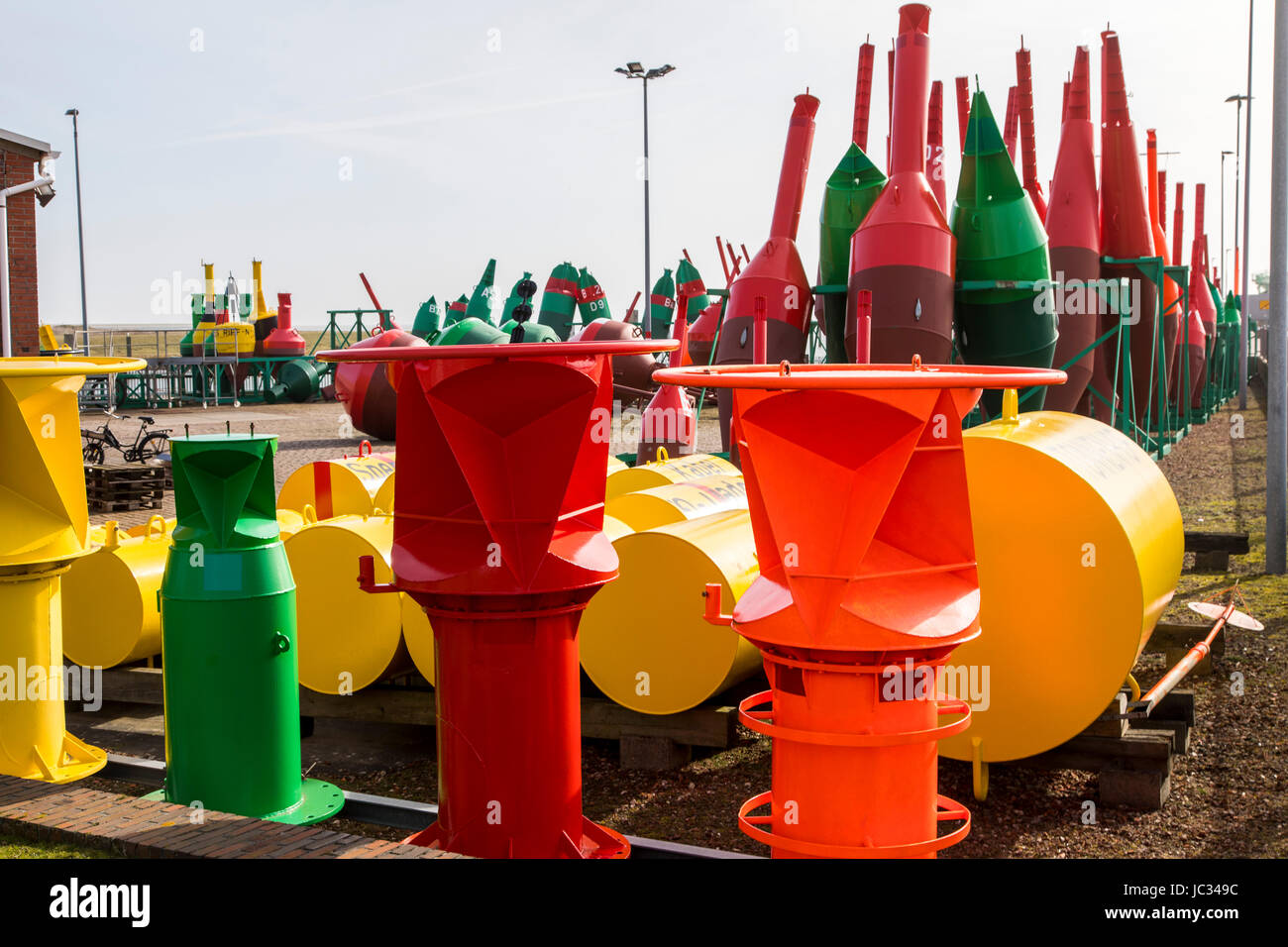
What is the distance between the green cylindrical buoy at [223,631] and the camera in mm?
5215

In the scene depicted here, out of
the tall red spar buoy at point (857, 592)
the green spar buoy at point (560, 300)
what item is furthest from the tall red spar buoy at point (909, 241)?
the green spar buoy at point (560, 300)

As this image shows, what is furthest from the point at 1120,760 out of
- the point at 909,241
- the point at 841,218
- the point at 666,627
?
the point at 841,218

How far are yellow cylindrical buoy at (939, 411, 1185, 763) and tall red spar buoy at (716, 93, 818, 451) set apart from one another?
8.32m

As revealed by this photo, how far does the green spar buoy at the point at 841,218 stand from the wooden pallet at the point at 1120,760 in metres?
8.73

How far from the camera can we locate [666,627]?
625 centimetres

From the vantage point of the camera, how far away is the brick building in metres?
21.3

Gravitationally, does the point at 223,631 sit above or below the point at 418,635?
above

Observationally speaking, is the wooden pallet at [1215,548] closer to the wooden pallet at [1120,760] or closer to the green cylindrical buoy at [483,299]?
the wooden pallet at [1120,760]

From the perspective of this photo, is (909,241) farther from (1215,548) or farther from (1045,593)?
(1045,593)

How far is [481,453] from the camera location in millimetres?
4348

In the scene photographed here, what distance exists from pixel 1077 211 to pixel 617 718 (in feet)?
41.0

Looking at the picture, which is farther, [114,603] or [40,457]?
[114,603]

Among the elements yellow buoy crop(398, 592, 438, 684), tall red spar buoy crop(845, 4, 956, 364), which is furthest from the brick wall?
yellow buoy crop(398, 592, 438, 684)
